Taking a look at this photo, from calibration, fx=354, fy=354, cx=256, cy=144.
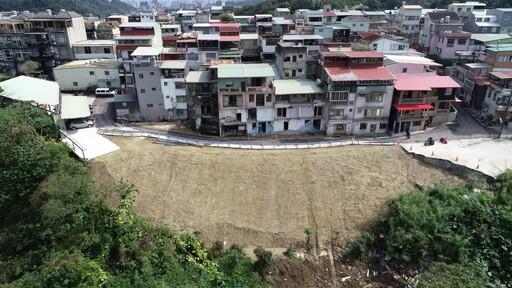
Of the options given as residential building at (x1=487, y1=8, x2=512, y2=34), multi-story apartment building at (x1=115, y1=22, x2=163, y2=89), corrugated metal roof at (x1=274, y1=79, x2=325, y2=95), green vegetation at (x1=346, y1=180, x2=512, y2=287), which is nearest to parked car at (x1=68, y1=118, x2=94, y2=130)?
multi-story apartment building at (x1=115, y1=22, x2=163, y2=89)

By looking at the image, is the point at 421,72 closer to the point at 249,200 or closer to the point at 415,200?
the point at 415,200

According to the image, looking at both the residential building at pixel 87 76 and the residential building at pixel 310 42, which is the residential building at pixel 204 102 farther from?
the residential building at pixel 87 76

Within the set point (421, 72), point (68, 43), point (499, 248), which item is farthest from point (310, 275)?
point (68, 43)

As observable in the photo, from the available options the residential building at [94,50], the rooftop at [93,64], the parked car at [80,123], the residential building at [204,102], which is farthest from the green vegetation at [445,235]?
the residential building at [94,50]

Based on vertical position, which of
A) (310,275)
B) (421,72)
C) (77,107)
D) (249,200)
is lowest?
(310,275)

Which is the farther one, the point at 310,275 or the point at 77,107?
the point at 77,107

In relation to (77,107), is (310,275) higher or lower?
lower

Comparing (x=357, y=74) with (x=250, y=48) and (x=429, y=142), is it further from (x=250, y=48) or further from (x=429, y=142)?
(x=250, y=48)
